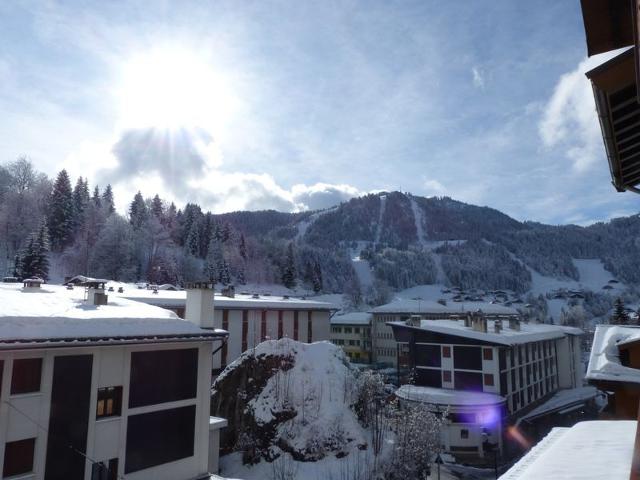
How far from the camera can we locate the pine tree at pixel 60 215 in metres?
77.2

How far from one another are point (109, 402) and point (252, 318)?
27936 mm

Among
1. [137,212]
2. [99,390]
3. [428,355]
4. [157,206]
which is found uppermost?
[157,206]

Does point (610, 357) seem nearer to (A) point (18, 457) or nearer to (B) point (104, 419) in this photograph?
(B) point (104, 419)

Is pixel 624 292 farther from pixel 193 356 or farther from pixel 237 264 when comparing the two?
pixel 193 356

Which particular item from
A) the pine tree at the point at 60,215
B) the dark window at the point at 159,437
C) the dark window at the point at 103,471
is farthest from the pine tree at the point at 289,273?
the dark window at the point at 103,471

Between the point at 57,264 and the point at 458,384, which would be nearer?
the point at 458,384

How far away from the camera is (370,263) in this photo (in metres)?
199

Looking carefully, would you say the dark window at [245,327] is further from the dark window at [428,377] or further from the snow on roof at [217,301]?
the dark window at [428,377]

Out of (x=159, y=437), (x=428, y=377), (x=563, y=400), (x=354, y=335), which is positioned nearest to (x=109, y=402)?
(x=159, y=437)

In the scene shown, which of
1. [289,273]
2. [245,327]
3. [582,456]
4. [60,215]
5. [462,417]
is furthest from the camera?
[289,273]

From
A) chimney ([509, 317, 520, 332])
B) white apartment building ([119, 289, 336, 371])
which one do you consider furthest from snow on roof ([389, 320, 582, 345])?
white apartment building ([119, 289, 336, 371])

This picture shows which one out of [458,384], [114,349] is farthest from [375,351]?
[114,349]

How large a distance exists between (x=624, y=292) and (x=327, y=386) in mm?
176323

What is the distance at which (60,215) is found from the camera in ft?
258
